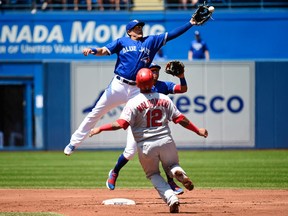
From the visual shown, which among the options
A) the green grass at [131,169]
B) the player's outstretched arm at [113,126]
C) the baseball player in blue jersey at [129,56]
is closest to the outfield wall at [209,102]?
the green grass at [131,169]

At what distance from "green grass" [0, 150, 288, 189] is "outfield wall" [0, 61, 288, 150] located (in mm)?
499

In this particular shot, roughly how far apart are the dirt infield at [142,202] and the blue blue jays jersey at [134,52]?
1.80 metres

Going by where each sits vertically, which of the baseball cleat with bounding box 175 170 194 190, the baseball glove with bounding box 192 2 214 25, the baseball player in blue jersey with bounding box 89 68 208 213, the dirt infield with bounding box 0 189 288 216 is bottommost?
the dirt infield with bounding box 0 189 288 216

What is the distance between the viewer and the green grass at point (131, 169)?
1335 centimetres

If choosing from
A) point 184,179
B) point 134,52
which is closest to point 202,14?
point 134,52

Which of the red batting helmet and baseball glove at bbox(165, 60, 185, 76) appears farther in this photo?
baseball glove at bbox(165, 60, 185, 76)

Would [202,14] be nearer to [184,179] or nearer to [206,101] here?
[184,179]

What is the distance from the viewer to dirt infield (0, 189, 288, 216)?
370 inches

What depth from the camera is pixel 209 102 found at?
2167cm

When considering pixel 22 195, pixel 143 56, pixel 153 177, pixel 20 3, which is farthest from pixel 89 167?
pixel 20 3

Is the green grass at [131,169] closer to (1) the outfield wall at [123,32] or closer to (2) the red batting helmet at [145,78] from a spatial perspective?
(1) the outfield wall at [123,32]

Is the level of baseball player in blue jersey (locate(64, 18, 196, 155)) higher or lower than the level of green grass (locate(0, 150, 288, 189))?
higher

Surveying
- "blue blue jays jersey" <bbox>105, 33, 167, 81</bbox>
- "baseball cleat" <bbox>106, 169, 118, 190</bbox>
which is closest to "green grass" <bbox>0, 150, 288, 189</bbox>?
"baseball cleat" <bbox>106, 169, 118, 190</bbox>

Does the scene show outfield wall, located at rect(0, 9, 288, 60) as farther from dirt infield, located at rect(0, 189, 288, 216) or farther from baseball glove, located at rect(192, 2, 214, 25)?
baseball glove, located at rect(192, 2, 214, 25)
